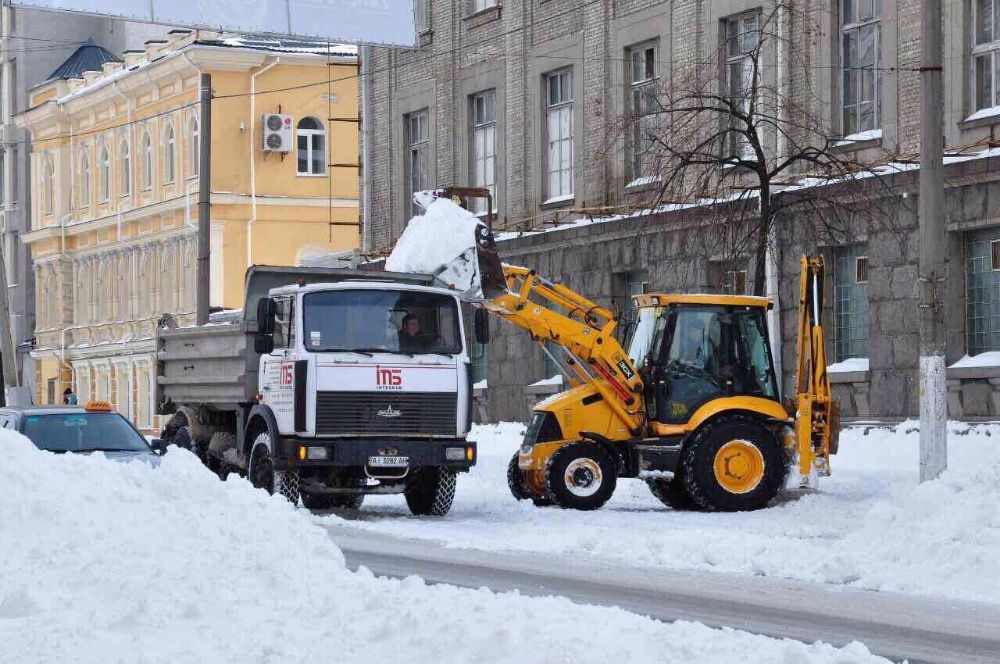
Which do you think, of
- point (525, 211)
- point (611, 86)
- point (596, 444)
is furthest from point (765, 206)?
point (525, 211)

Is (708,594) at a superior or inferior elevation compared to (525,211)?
inferior

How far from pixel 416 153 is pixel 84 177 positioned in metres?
31.6

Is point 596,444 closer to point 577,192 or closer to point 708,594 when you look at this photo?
point 708,594

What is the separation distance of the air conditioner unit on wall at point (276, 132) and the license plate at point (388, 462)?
41749 millimetres

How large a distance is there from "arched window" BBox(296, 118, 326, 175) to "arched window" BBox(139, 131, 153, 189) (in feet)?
18.1

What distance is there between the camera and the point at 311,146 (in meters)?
64.9

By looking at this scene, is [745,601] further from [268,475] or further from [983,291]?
[983,291]

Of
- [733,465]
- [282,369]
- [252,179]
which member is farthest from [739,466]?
[252,179]

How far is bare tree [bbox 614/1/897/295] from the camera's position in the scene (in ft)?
84.1

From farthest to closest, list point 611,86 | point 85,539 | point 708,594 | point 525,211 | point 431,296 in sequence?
point 525,211
point 611,86
point 431,296
point 708,594
point 85,539

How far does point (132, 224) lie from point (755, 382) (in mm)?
47988

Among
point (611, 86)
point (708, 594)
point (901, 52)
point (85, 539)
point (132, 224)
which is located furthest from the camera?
point (132, 224)

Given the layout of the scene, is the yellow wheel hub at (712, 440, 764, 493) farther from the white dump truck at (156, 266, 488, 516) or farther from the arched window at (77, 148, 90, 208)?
the arched window at (77, 148, 90, 208)

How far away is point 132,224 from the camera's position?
6825cm
